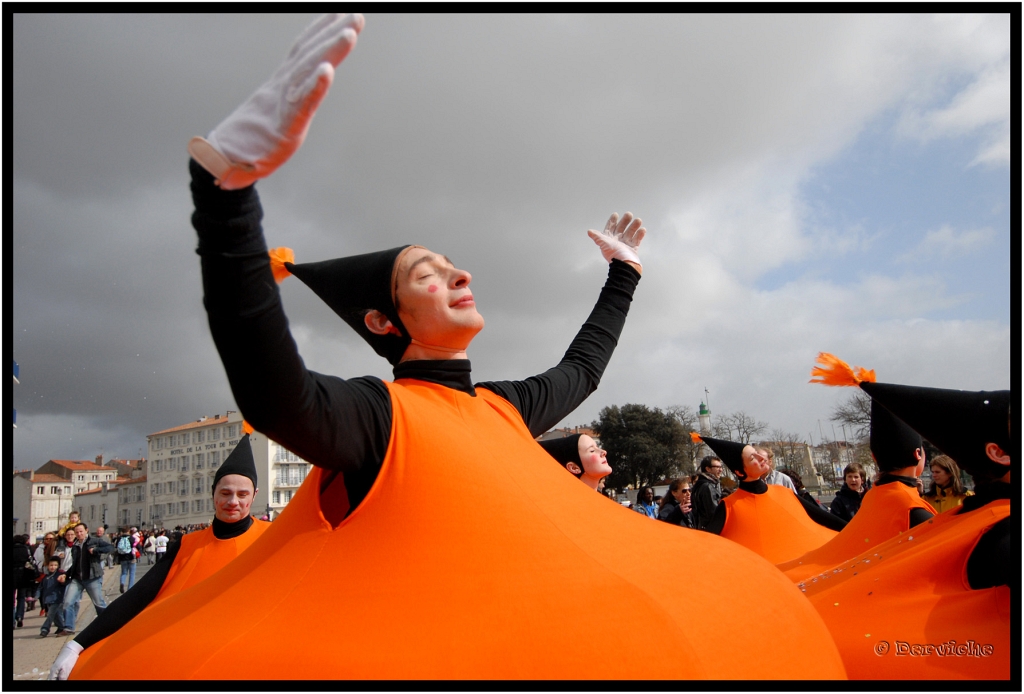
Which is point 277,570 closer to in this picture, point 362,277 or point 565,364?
point 362,277

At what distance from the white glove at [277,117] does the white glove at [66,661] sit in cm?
308

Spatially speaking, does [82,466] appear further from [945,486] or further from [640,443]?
[945,486]

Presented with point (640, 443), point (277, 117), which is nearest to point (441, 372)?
point (277, 117)

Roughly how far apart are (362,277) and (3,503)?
4.47ft

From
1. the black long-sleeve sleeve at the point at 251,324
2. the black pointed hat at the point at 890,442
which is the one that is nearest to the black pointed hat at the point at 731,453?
the black pointed hat at the point at 890,442

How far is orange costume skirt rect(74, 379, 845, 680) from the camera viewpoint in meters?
1.52

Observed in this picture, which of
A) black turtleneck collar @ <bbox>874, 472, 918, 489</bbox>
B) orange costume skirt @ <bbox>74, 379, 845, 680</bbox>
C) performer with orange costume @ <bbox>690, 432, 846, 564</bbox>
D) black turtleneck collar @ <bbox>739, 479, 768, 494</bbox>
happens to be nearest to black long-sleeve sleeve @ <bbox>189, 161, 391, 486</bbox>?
orange costume skirt @ <bbox>74, 379, 845, 680</bbox>

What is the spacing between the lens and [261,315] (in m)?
1.52

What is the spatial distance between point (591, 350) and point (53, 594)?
14.0m

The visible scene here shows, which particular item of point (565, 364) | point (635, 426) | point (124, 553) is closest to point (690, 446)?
point (635, 426)

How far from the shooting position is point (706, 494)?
9.05 metres

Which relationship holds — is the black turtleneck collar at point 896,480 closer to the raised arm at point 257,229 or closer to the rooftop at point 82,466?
the raised arm at point 257,229

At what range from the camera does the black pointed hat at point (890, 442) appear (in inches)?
208

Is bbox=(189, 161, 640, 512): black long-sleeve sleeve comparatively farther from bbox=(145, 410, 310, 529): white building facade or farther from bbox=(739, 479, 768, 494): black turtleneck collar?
bbox=(145, 410, 310, 529): white building facade
